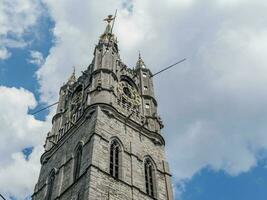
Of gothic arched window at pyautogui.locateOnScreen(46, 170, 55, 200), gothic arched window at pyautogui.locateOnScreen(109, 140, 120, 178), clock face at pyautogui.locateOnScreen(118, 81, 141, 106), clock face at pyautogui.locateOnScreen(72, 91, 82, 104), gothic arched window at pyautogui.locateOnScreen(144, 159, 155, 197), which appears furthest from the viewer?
clock face at pyautogui.locateOnScreen(72, 91, 82, 104)

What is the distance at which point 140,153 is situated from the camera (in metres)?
35.2

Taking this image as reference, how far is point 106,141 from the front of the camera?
108ft

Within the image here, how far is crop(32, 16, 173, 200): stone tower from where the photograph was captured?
1194 inches

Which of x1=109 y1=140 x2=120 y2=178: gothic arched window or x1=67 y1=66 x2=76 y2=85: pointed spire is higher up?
x1=67 y1=66 x2=76 y2=85: pointed spire

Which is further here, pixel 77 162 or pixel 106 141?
pixel 77 162

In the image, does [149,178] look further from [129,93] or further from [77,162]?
[129,93]

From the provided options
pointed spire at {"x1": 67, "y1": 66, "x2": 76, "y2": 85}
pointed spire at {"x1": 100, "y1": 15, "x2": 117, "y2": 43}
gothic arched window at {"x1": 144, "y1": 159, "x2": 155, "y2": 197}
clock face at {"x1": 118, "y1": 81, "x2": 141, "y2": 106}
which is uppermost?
pointed spire at {"x1": 100, "y1": 15, "x2": 117, "y2": 43}

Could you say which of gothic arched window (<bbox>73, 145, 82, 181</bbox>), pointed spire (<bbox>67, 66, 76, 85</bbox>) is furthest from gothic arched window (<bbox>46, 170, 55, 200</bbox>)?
pointed spire (<bbox>67, 66, 76, 85</bbox>)

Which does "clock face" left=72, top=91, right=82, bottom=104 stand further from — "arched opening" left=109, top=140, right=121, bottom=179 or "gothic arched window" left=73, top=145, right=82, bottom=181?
"arched opening" left=109, top=140, right=121, bottom=179

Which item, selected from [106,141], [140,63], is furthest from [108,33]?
[106,141]

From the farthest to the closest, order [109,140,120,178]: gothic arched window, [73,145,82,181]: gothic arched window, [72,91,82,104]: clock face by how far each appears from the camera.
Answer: [72,91,82,104]: clock face < [73,145,82,181]: gothic arched window < [109,140,120,178]: gothic arched window

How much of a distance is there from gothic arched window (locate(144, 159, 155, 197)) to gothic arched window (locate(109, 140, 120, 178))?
2.72 meters

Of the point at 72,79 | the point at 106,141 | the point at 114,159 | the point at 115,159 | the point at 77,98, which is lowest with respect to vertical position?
the point at 114,159

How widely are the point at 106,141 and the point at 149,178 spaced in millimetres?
4404
